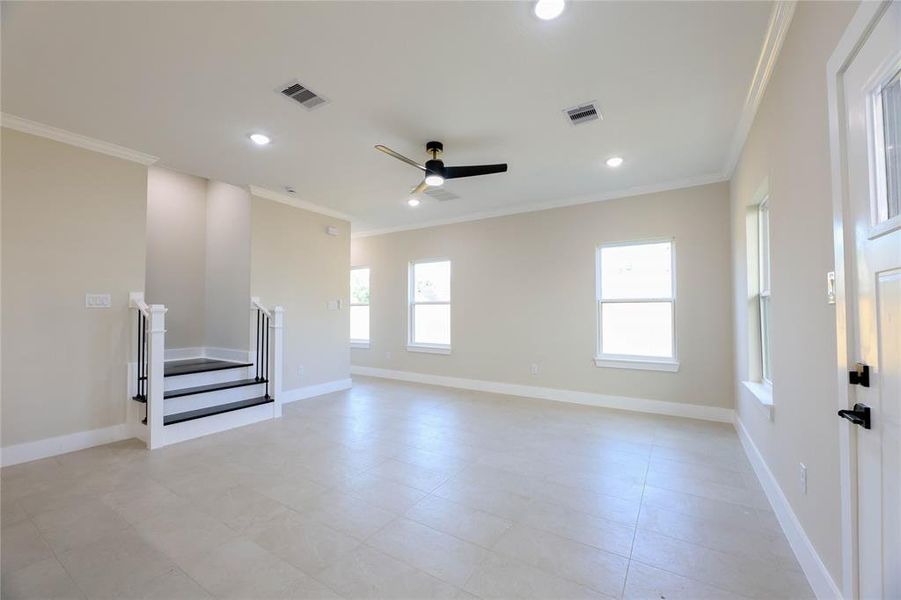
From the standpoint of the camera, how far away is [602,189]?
4.80 metres

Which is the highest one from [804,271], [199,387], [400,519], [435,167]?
[435,167]

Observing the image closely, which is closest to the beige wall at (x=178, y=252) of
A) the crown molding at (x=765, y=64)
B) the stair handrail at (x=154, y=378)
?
the stair handrail at (x=154, y=378)

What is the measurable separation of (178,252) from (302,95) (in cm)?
413

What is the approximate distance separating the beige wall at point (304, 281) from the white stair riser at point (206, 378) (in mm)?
538

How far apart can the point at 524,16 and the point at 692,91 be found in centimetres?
151

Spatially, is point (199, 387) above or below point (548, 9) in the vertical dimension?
below

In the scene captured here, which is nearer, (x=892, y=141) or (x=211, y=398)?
(x=892, y=141)

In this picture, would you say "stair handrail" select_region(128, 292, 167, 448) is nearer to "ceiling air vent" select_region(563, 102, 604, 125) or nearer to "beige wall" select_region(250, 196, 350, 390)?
"beige wall" select_region(250, 196, 350, 390)

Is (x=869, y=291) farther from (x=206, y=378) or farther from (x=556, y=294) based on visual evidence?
(x=206, y=378)

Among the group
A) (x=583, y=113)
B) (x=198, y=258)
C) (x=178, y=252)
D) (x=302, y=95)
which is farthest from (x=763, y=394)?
(x=178, y=252)

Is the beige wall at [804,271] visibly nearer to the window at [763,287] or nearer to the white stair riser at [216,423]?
the window at [763,287]

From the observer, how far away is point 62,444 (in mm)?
3322

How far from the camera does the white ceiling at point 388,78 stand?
2021 mm

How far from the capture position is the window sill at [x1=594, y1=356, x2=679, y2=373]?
4547mm
